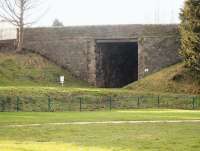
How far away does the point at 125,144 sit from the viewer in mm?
23156

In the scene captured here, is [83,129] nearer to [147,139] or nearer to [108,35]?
[147,139]

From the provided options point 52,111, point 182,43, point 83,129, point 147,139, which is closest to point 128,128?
point 83,129

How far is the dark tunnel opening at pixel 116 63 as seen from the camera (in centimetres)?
6228

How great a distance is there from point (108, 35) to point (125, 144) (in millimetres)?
38891

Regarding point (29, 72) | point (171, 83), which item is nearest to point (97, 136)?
point (171, 83)

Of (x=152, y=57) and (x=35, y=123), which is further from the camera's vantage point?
(x=152, y=57)

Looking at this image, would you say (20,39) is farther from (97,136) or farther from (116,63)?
(97,136)

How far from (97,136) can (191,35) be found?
94.8 ft

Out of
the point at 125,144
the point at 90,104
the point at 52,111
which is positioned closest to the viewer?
the point at 125,144

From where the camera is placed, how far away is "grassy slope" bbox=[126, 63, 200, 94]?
2095 inches

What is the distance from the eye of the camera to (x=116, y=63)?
63625 mm

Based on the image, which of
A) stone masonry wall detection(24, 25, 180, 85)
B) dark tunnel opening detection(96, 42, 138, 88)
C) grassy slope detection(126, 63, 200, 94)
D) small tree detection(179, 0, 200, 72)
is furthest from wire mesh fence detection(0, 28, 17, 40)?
small tree detection(179, 0, 200, 72)

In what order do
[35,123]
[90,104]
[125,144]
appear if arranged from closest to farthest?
[125,144], [35,123], [90,104]

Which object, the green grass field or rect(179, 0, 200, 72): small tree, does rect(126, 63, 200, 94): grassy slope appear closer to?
rect(179, 0, 200, 72): small tree
